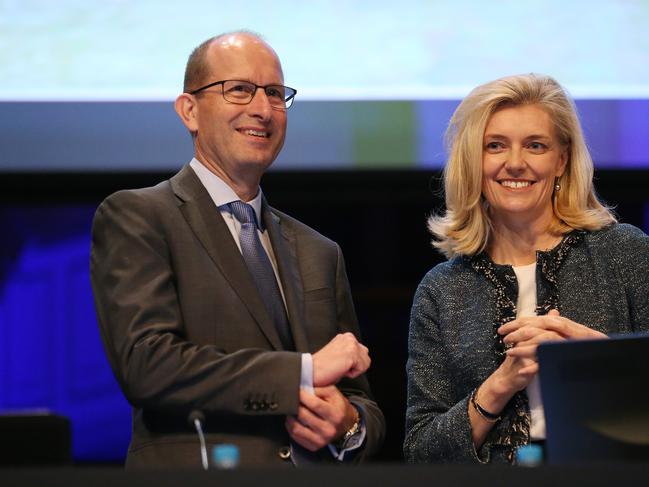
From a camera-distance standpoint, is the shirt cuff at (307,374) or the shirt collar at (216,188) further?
the shirt collar at (216,188)

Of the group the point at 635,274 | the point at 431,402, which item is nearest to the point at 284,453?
the point at 431,402

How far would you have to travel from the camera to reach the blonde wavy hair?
278 cm

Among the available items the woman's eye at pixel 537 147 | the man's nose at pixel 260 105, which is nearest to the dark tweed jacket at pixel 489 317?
the woman's eye at pixel 537 147

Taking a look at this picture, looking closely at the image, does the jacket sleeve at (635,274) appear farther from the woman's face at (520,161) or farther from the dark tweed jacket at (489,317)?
the woman's face at (520,161)

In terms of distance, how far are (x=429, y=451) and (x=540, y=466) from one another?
4.14 ft

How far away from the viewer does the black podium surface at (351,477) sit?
139 cm

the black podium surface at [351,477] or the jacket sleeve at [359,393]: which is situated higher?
the black podium surface at [351,477]

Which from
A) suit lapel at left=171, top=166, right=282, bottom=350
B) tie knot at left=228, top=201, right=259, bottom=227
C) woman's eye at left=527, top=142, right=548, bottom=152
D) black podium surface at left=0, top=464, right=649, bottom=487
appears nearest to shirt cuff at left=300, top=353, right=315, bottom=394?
suit lapel at left=171, top=166, right=282, bottom=350

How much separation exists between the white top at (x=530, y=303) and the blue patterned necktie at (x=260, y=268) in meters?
0.62

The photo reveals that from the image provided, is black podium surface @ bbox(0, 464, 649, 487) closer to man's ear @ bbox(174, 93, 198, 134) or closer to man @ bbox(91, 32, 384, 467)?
man @ bbox(91, 32, 384, 467)

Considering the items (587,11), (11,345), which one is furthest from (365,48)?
(11,345)

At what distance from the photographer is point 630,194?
4.32m

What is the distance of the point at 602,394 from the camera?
1766 millimetres

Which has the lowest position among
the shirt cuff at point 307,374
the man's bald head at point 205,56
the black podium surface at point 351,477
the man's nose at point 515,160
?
the shirt cuff at point 307,374
